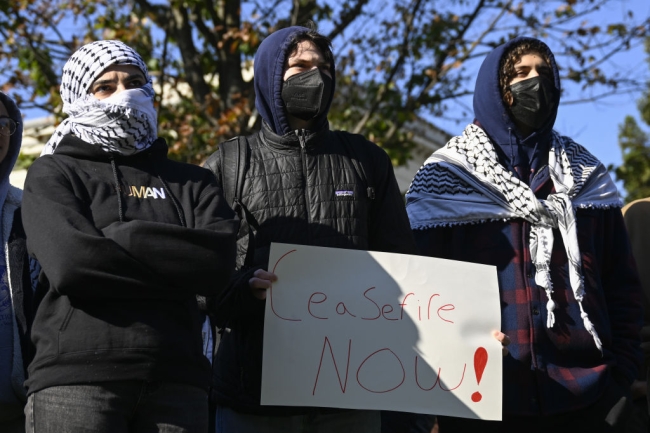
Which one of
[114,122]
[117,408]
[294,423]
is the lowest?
[294,423]

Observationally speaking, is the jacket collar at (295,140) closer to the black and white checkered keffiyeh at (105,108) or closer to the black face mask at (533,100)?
the black and white checkered keffiyeh at (105,108)

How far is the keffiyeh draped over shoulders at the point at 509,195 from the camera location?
397 centimetres

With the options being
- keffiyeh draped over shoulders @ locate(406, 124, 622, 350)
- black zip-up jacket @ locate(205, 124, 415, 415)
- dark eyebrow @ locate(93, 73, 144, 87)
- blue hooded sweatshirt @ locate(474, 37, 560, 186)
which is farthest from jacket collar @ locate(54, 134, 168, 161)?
blue hooded sweatshirt @ locate(474, 37, 560, 186)

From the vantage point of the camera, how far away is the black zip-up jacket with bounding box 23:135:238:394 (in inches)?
111

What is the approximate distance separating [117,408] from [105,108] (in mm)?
1034

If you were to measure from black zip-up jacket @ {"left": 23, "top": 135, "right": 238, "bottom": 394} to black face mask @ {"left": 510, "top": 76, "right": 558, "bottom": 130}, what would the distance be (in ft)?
5.44

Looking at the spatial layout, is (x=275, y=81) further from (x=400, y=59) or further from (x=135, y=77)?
(x=400, y=59)

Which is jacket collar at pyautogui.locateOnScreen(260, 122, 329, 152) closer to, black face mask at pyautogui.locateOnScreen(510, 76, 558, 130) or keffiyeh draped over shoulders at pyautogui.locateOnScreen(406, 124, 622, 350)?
Answer: keffiyeh draped over shoulders at pyautogui.locateOnScreen(406, 124, 622, 350)

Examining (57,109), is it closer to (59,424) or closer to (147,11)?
(147,11)

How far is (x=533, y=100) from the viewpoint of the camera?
4176mm

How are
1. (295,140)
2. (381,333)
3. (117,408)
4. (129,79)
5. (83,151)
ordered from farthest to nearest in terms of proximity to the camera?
(295,140) → (381,333) → (129,79) → (83,151) → (117,408)

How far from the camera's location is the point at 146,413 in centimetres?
289

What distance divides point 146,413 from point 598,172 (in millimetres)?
2471

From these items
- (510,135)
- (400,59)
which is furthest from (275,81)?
(400,59)
